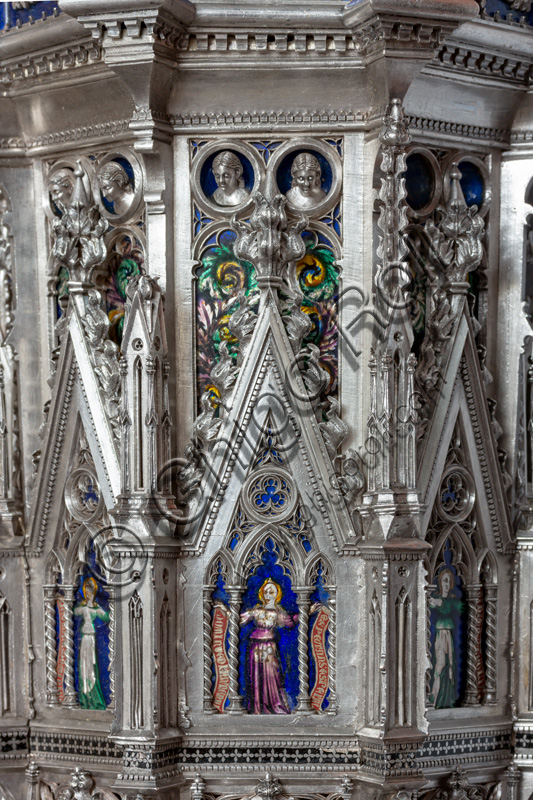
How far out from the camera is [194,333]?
9.12m

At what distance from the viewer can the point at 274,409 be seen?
8961 mm

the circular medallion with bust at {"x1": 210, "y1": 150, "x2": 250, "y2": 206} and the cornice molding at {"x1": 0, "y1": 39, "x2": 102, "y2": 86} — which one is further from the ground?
the cornice molding at {"x1": 0, "y1": 39, "x2": 102, "y2": 86}

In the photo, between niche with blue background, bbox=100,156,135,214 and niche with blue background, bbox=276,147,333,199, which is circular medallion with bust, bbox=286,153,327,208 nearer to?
niche with blue background, bbox=276,147,333,199

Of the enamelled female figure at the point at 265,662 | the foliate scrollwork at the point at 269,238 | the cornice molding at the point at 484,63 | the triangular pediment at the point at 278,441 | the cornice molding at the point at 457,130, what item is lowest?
the enamelled female figure at the point at 265,662

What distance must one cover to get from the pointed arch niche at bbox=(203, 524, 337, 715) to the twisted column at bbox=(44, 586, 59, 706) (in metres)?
1.36

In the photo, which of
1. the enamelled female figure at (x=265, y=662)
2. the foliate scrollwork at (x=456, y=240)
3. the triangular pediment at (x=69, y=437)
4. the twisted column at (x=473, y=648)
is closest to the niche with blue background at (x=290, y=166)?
the foliate scrollwork at (x=456, y=240)

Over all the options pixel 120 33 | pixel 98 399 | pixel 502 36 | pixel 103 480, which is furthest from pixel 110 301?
pixel 502 36

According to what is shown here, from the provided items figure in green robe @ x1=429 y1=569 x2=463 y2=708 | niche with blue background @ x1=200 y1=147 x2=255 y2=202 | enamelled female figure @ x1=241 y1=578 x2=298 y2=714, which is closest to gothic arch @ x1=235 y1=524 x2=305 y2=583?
enamelled female figure @ x1=241 y1=578 x2=298 y2=714

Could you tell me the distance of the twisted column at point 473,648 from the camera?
941 cm

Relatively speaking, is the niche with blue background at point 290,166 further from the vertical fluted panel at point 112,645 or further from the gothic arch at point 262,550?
the vertical fluted panel at point 112,645

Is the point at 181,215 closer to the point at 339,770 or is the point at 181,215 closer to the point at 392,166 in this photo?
the point at 392,166

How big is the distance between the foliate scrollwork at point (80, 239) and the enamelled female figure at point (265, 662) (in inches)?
113

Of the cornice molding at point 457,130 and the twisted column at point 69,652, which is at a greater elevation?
the cornice molding at point 457,130

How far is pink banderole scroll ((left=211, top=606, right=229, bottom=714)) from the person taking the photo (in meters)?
9.00
